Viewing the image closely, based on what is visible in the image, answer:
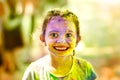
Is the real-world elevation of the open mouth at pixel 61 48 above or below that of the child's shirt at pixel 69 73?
above

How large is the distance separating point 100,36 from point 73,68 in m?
0.15

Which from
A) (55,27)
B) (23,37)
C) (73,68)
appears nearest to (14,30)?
(23,37)

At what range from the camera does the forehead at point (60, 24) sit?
0.71m

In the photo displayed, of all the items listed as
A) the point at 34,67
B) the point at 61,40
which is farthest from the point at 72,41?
the point at 34,67

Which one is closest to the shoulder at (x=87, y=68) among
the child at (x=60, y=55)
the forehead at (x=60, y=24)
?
the child at (x=60, y=55)

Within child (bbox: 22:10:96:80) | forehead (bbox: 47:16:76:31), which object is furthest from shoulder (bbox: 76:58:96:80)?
forehead (bbox: 47:16:76:31)

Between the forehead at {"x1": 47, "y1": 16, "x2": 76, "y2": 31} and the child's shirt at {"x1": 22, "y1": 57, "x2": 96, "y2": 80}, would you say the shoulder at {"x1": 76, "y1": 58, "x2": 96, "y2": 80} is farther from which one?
the forehead at {"x1": 47, "y1": 16, "x2": 76, "y2": 31}

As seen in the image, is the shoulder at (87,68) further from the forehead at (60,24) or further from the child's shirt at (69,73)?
the forehead at (60,24)

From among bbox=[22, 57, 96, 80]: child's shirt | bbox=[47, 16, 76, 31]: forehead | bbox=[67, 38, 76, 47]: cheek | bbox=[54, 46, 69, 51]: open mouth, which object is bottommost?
bbox=[22, 57, 96, 80]: child's shirt

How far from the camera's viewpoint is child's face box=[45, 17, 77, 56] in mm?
708

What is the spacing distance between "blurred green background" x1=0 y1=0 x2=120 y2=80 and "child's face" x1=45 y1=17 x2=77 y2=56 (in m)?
0.03

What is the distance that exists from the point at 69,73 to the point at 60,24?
0.18m

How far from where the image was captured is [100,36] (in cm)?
73

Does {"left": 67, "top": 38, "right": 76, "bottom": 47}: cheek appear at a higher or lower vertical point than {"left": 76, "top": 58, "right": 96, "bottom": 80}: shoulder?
higher
